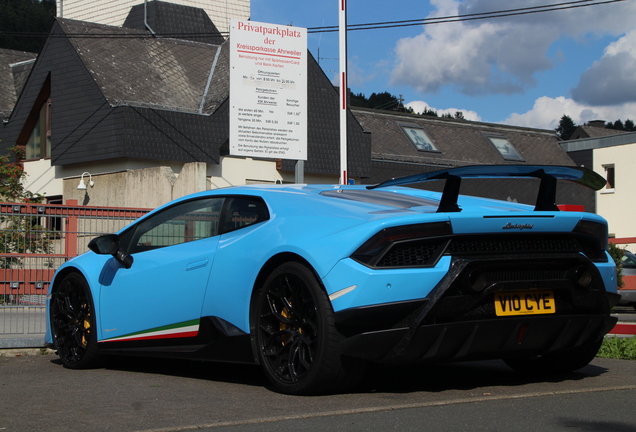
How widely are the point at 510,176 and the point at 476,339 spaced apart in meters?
0.99

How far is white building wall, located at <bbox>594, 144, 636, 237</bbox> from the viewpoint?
4075 cm

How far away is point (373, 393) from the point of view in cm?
523

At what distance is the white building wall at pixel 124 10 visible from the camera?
124 feet

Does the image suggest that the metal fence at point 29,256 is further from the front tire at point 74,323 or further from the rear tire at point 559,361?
the rear tire at point 559,361

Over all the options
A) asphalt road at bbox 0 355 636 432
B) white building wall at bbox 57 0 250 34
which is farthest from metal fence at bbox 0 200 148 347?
white building wall at bbox 57 0 250 34

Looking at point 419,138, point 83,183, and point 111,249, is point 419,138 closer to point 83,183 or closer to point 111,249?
point 83,183

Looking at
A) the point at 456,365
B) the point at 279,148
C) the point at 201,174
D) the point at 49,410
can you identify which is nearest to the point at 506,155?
the point at 201,174

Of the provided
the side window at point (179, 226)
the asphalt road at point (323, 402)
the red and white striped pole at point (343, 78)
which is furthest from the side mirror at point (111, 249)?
the red and white striped pole at point (343, 78)

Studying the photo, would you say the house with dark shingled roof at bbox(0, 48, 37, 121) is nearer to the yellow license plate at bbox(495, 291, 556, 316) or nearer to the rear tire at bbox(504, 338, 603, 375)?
the rear tire at bbox(504, 338, 603, 375)

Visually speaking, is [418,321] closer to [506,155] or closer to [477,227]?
[477,227]

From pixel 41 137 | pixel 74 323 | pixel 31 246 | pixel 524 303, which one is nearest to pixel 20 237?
pixel 31 246

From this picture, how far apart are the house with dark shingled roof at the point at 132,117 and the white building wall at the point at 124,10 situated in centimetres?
578

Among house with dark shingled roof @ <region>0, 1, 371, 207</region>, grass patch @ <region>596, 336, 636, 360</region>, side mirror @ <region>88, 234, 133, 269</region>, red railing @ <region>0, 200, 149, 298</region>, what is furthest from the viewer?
house with dark shingled roof @ <region>0, 1, 371, 207</region>

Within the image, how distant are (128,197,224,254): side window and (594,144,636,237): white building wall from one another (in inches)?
1437
